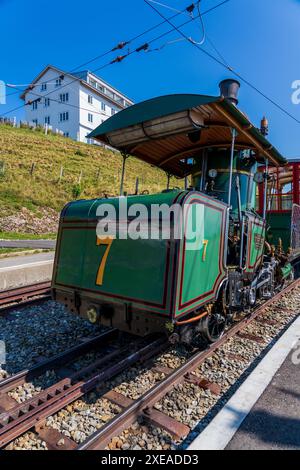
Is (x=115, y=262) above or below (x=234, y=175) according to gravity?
below

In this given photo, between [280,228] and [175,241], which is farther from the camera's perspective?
[280,228]

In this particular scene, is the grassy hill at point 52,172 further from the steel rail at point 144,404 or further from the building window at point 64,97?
the steel rail at point 144,404

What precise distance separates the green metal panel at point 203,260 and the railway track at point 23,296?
4.33m

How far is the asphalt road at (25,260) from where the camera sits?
9156mm

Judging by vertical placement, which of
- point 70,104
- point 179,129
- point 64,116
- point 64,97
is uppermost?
point 64,97

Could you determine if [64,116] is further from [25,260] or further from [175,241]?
[175,241]

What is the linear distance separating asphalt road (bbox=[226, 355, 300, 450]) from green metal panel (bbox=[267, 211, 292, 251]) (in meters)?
6.17

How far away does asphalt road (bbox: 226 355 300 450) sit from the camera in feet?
8.68

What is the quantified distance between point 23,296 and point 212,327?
4.67 metres

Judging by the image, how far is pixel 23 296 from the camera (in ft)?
22.7

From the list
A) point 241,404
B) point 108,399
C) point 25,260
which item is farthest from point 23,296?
point 241,404

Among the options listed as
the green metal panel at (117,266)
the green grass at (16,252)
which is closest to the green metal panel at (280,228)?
the green metal panel at (117,266)

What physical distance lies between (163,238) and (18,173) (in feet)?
77.3
